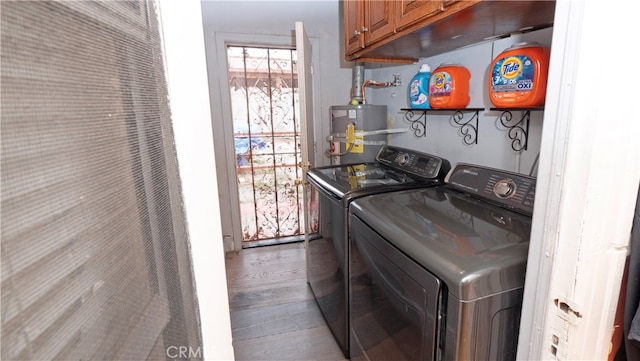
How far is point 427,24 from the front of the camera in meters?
1.35

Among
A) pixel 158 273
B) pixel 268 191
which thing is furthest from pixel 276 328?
pixel 158 273

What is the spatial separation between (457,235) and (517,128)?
0.76m

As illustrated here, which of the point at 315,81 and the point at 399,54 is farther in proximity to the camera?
the point at 315,81

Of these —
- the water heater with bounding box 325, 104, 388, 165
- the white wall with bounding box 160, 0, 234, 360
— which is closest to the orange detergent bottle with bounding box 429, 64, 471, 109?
the water heater with bounding box 325, 104, 388, 165

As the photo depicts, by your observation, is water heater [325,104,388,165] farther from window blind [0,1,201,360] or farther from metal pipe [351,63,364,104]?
window blind [0,1,201,360]

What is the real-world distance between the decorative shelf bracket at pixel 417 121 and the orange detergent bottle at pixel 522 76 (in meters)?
0.85

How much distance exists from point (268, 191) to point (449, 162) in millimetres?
2048

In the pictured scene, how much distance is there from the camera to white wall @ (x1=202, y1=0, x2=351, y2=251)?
256 cm

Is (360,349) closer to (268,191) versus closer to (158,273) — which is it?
(158,273)

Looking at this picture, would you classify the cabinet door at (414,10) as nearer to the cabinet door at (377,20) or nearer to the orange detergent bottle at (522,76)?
the cabinet door at (377,20)

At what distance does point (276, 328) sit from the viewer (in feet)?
7.11


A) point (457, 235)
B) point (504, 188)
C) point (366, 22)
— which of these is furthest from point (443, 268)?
point (366, 22)

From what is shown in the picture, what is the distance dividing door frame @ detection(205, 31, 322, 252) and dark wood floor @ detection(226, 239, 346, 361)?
0.37 m

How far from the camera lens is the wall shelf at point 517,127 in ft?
4.69
